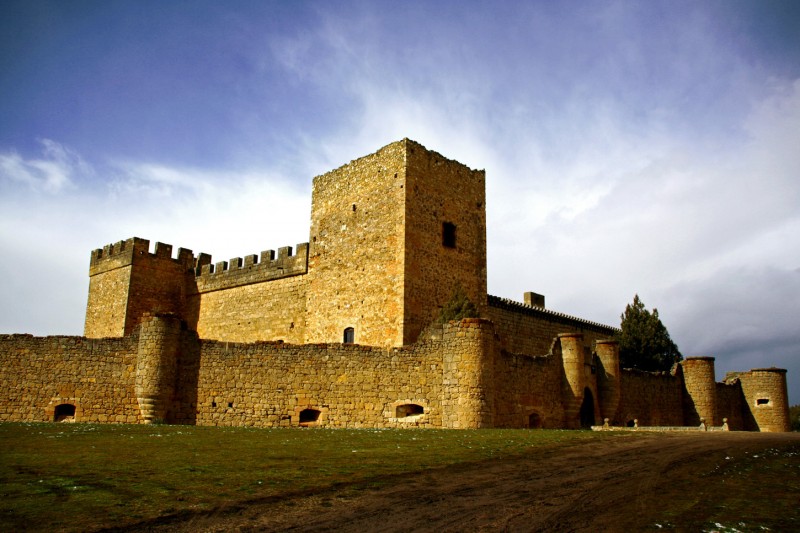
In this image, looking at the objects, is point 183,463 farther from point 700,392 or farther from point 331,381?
point 700,392

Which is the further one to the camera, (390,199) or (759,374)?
(759,374)

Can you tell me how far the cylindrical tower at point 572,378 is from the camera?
70.0 ft

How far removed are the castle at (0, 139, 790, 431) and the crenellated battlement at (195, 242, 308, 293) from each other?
80mm

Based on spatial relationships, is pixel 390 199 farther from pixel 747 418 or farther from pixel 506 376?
pixel 747 418

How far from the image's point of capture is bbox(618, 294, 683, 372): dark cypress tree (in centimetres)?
3055

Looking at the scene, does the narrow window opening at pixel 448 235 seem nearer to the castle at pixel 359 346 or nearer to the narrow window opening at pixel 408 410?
the castle at pixel 359 346

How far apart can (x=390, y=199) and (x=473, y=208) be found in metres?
4.16

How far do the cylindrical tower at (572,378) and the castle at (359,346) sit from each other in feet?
0.14

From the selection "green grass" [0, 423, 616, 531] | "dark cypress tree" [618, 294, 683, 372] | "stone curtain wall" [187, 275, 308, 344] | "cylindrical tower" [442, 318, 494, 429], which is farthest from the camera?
"dark cypress tree" [618, 294, 683, 372]

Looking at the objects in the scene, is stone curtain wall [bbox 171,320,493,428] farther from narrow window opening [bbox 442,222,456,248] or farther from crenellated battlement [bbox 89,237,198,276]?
crenellated battlement [bbox 89,237,198,276]

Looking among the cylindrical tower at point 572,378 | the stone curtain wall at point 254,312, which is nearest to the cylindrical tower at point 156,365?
the stone curtain wall at point 254,312

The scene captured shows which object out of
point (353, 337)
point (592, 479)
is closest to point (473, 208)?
point (353, 337)

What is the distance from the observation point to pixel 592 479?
946 centimetres

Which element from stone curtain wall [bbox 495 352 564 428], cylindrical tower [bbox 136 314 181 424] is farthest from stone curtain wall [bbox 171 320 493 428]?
stone curtain wall [bbox 495 352 564 428]
